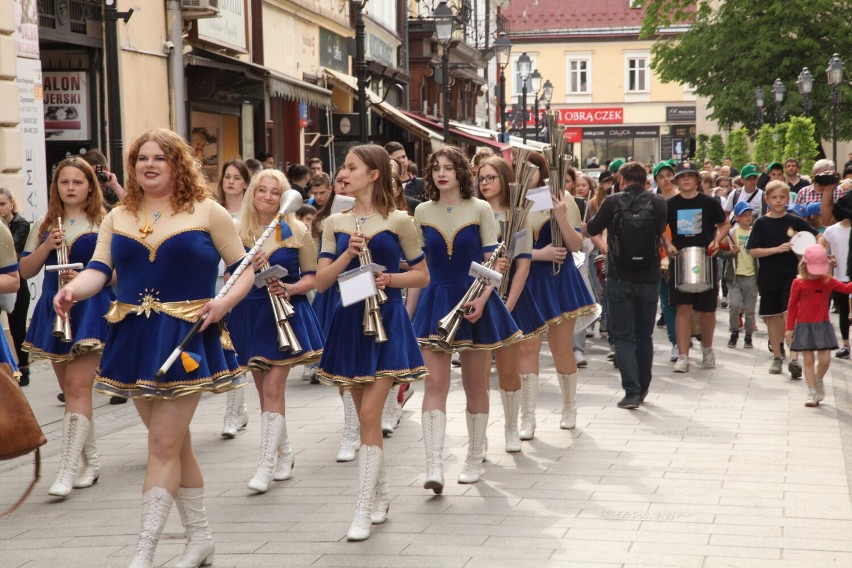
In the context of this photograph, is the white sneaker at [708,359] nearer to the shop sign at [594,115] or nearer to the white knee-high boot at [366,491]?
the white knee-high boot at [366,491]

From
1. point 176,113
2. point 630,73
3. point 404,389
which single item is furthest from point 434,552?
point 630,73

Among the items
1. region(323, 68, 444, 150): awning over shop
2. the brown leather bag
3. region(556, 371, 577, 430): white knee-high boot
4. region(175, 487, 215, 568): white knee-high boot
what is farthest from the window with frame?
the brown leather bag

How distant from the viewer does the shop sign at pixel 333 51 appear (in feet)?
89.4

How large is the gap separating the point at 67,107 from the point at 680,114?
221ft

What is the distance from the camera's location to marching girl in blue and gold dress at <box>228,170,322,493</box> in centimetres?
783

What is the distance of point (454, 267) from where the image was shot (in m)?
7.54

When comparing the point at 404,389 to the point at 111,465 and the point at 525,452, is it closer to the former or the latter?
the point at 525,452

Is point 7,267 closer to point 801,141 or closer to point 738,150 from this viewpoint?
point 801,141

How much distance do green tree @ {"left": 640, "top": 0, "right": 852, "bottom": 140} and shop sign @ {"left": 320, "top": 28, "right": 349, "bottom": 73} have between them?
20.6 metres

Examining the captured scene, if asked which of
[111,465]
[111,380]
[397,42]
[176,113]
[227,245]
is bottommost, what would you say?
[111,465]

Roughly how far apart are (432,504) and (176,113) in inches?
515

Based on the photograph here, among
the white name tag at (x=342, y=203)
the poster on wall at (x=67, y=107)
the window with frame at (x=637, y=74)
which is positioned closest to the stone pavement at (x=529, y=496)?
the white name tag at (x=342, y=203)

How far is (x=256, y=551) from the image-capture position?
6.22m

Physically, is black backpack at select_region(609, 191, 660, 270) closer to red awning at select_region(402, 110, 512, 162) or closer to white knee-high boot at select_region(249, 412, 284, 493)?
white knee-high boot at select_region(249, 412, 284, 493)
